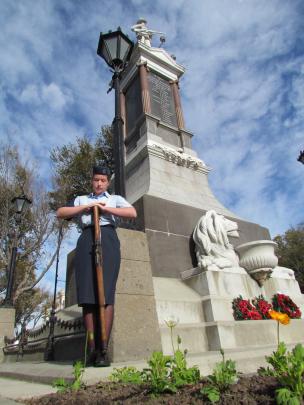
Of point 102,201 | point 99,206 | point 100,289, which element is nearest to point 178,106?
point 102,201

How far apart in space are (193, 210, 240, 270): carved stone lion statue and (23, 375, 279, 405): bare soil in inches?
184

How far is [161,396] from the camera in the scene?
6.66 feet

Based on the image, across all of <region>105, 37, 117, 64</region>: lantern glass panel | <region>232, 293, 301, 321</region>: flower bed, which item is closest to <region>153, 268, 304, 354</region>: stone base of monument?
<region>232, 293, 301, 321</region>: flower bed

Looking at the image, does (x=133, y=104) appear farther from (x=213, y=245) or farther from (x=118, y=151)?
(x=118, y=151)

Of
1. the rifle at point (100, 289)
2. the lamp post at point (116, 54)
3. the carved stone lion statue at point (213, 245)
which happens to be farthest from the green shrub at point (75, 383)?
the carved stone lion statue at point (213, 245)

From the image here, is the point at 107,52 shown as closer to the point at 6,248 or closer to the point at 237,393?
the point at 237,393

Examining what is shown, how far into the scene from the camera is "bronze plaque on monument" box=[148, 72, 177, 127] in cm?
1372

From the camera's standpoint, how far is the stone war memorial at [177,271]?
4.27 meters

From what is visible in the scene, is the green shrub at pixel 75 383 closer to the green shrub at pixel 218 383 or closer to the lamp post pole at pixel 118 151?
the green shrub at pixel 218 383

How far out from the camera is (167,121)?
13.8 meters

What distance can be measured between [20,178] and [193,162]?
10.3 m

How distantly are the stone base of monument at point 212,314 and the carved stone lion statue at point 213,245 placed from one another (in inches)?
9.0

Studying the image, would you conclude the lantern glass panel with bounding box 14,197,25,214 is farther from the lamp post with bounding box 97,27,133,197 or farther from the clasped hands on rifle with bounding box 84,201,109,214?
the clasped hands on rifle with bounding box 84,201,109,214

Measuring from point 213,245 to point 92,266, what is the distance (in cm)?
460
